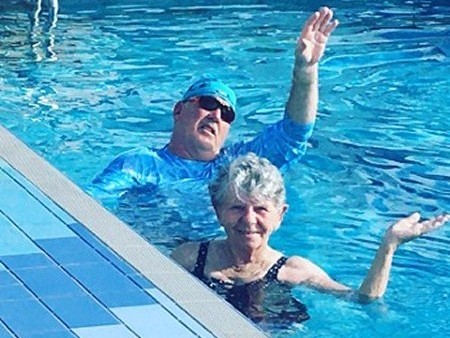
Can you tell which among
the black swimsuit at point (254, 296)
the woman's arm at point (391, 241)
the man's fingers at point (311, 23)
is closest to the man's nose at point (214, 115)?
the man's fingers at point (311, 23)

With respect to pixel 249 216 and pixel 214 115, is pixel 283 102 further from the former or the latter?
pixel 249 216

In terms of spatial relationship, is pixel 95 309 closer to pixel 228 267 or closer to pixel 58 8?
pixel 228 267

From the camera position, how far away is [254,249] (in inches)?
201

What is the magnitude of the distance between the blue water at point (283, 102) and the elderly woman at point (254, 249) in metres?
0.21

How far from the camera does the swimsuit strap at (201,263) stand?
5.21 metres

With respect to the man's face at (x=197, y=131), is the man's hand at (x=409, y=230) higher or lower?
lower

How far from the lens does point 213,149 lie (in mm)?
6391

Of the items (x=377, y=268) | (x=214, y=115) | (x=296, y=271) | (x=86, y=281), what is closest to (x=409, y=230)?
(x=377, y=268)

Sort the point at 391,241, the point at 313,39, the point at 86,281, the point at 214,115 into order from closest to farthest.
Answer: the point at 86,281
the point at 391,241
the point at 313,39
the point at 214,115

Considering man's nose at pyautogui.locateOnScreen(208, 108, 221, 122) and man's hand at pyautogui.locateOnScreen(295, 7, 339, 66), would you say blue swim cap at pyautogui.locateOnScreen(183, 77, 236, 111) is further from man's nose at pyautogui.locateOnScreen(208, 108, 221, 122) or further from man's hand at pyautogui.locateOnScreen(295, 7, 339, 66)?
man's hand at pyautogui.locateOnScreen(295, 7, 339, 66)

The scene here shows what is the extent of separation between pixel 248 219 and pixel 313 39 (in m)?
1.18

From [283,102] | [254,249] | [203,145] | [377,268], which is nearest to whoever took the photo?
[377,268]

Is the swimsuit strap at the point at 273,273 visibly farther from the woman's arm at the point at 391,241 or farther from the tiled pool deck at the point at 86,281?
the tiled pool deck at the point at 86,281

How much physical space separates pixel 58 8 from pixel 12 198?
699cm
